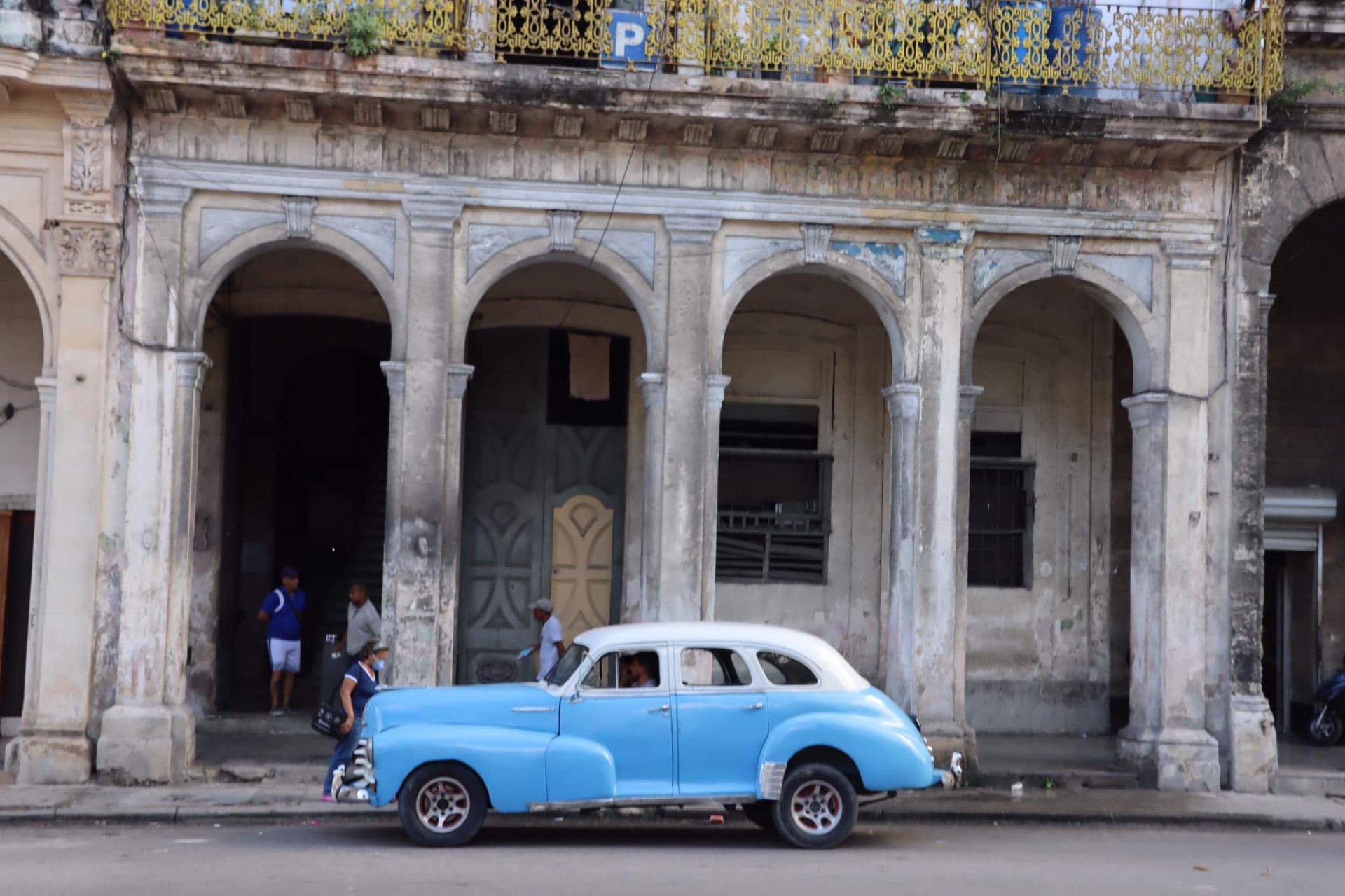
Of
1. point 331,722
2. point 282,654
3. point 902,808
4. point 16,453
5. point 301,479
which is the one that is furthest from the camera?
point 301,479

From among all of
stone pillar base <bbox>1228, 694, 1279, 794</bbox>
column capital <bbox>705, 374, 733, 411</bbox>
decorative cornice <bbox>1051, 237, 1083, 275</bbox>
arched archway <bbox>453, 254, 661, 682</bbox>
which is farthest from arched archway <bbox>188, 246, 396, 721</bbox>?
stone pillar base <bbox>1228, 694, 1279, 794</bbox>

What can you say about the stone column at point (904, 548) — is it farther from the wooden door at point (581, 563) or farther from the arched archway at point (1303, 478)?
the arched archway at point (1303, 478)

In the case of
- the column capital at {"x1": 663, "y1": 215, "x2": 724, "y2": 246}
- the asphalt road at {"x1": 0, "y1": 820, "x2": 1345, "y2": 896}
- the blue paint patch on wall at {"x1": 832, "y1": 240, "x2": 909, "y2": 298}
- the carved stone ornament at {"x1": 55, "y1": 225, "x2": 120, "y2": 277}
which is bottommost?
the asphalt road at {"x1": 0, "y1": 820, "x2": 1345, "y2": 896}

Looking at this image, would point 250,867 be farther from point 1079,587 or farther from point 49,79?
point 1079,587

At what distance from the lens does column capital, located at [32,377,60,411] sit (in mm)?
12766

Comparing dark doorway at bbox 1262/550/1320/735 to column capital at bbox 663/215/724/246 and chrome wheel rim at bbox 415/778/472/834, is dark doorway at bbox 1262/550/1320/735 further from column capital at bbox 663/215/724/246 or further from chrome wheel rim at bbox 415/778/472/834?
chrome wheel rim at bbox 415/778/472/834

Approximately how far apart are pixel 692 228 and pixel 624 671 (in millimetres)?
4840

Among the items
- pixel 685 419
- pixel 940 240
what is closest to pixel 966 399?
pixel 940 240

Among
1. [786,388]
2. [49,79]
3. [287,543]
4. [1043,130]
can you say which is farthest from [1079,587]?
[49,79]

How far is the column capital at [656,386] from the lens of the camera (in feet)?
44.0

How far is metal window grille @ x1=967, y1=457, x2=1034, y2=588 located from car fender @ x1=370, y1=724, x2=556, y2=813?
795 centimetres

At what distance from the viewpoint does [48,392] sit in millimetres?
12820

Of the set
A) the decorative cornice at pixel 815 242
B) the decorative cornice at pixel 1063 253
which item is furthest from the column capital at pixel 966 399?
the decorative cornice at pixel 815 242

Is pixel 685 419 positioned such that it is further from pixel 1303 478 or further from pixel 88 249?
pixel 1303 478
